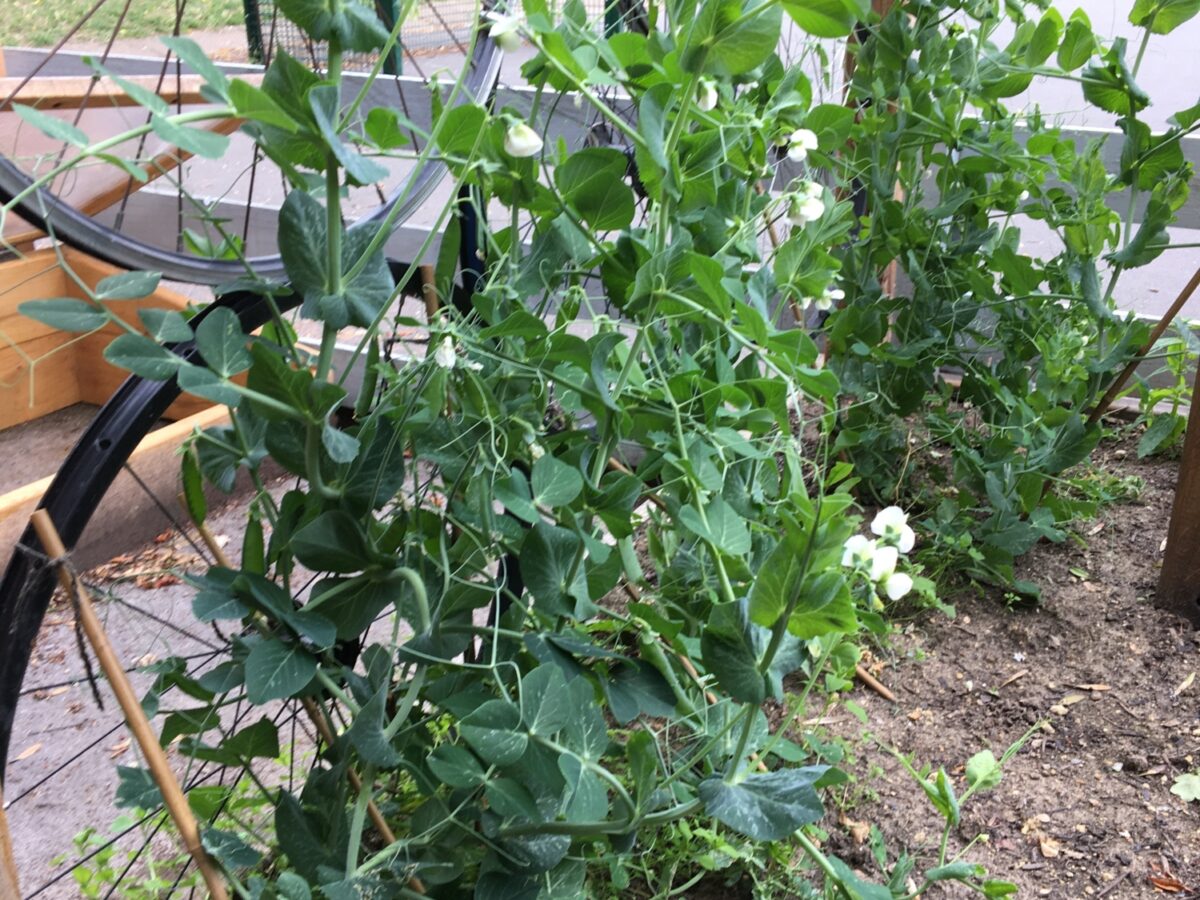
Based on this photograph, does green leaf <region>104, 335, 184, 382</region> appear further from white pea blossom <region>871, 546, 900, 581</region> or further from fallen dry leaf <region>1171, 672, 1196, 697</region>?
fallen dry leaf <region>1171, 672, 1196, 697</region>

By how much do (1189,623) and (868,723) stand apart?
0.55 m

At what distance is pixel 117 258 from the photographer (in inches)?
62.0

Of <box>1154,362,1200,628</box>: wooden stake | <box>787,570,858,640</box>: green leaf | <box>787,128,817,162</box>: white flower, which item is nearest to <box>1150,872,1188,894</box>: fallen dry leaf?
<box>1154,362,1200,628</box>: wooden stake

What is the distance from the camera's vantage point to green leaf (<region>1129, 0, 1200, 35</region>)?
1.43 meters

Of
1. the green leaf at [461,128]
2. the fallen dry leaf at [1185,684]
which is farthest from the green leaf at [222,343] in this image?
the fallen dry leaf at [1185,684]

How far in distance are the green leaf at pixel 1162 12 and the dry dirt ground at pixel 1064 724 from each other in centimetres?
83

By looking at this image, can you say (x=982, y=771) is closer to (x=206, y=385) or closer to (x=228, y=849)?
(x=228, y=849)

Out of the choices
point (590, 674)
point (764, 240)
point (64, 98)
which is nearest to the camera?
point (590, 674)

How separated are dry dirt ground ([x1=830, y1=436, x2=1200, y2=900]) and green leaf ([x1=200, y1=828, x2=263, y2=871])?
723mm

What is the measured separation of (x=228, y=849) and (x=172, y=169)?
8.55 feet

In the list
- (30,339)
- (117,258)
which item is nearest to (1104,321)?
(117,258)

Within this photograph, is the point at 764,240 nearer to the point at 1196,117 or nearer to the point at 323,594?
the point at 1196,117

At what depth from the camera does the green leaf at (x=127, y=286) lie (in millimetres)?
694

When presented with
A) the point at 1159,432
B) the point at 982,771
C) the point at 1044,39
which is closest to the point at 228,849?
the point at 982,771
